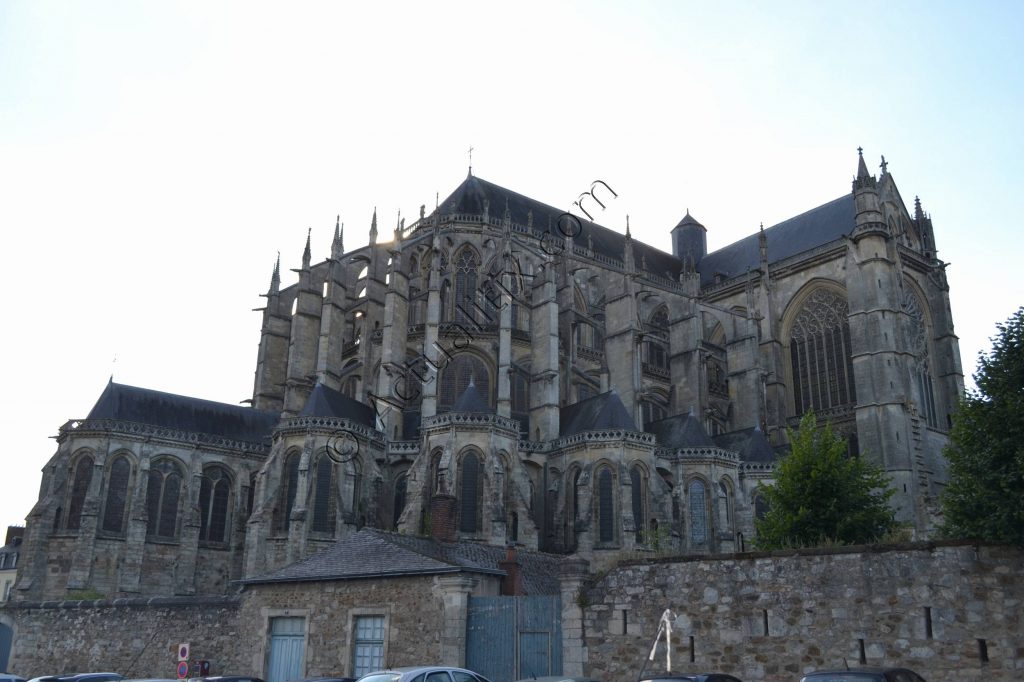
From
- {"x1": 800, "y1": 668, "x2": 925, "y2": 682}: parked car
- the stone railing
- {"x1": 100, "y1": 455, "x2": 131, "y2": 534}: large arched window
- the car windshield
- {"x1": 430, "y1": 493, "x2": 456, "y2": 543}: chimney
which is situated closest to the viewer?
{"x1": 800, "y1": 668, "x2": 925, "y2": 682}: parked car

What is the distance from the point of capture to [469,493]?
30828 millimetres

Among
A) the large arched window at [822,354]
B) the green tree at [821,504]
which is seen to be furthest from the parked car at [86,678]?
the large arched window at [822,354]

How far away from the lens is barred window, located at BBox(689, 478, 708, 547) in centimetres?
3341

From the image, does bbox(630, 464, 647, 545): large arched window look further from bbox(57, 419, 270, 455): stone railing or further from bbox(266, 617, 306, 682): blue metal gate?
bbox(266, 617, 306, 682): blue metal gate

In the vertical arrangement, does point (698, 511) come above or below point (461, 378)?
below

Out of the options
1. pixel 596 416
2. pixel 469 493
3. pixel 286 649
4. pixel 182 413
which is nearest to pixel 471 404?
pixel 469 493

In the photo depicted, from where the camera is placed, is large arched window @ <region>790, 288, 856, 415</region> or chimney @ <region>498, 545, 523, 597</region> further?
large arched window @ <region>790, 288, 856, 415</region>

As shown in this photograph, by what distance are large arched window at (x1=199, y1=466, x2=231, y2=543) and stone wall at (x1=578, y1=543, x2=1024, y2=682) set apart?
72.8 ft

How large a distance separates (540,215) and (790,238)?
12.9 m

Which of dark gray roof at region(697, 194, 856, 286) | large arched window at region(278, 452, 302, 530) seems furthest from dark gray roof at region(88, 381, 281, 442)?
dark gray roof at region(697, 194, 856, 286)

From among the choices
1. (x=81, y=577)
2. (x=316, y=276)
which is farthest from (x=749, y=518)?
(x=81, y=577)

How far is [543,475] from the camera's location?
1331 inches

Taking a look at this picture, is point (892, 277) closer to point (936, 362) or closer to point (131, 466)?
point (936, 362)

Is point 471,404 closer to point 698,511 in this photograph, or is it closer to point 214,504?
point 698,511
